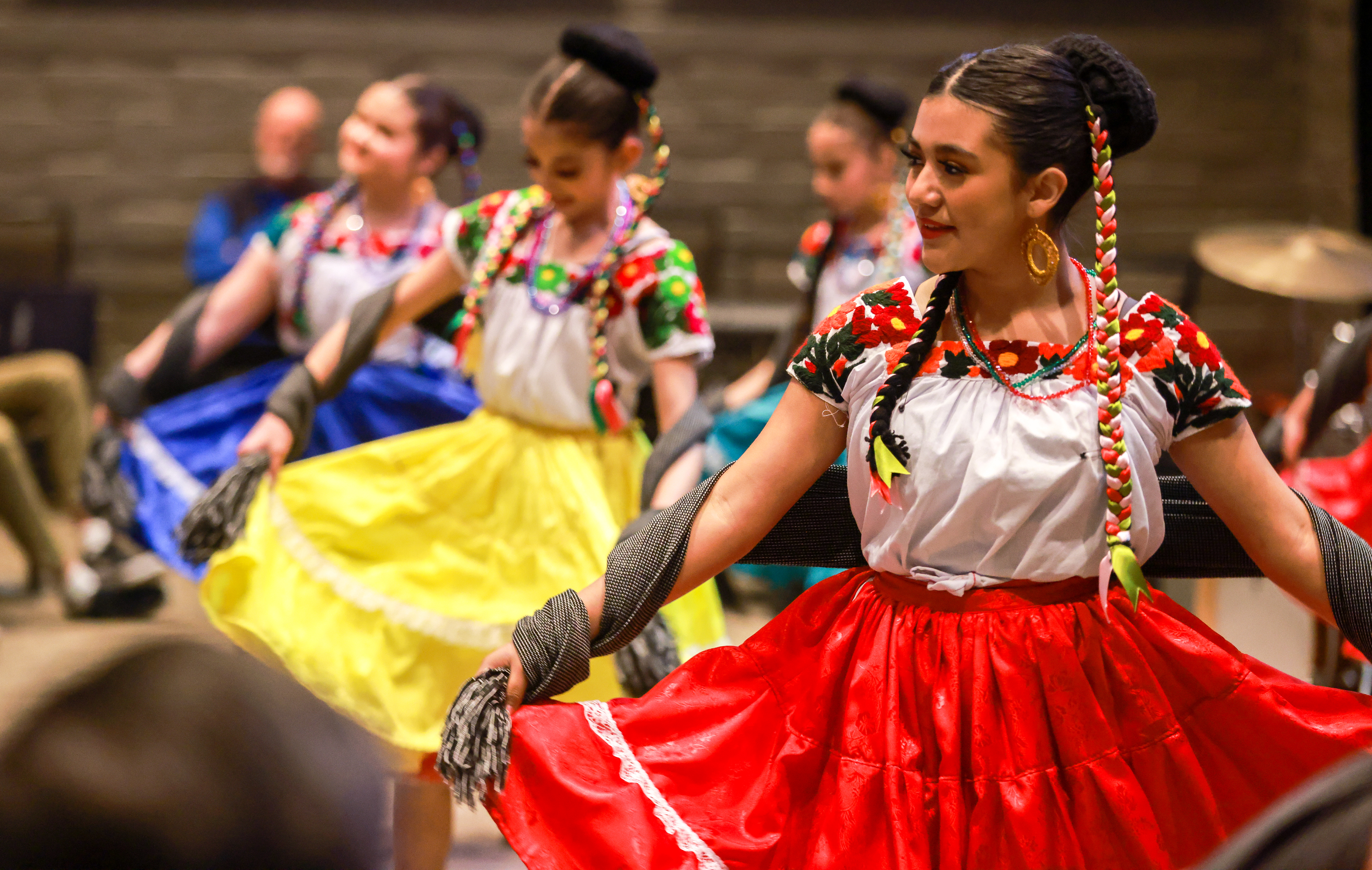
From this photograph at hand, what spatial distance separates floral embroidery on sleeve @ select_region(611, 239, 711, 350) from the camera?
2.31 meters

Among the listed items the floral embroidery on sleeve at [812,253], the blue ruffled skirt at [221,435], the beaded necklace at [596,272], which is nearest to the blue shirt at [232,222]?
the blue ruffled skirt at [221,435]

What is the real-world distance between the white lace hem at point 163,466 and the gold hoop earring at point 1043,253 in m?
2.39

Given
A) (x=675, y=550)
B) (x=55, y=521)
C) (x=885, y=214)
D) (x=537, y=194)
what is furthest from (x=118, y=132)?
(x=675, y=550)

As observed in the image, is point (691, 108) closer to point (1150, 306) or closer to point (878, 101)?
point (878, 101)

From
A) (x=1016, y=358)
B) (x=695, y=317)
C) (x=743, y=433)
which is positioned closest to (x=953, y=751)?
(x=1016, y=358)

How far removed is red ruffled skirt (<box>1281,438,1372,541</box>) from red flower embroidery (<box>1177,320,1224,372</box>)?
157 centimetres

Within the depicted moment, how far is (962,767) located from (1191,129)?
19.3 feet

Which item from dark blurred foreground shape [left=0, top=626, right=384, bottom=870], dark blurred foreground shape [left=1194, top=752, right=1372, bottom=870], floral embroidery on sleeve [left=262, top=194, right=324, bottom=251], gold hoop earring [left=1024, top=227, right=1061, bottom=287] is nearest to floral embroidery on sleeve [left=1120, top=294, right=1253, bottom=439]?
gold hoop earring [left=1024, top=227, right=1061, bottom=287]

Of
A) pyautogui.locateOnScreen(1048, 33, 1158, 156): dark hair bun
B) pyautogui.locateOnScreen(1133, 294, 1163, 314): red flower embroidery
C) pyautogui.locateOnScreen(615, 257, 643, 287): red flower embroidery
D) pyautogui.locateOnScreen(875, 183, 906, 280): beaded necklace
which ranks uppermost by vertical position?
pyautogui.locateOnScreen(1048, 33, 1158, 156): dark hair bun

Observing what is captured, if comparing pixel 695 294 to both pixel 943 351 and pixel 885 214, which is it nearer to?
pixel 943 351

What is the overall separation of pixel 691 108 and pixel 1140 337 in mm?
5349

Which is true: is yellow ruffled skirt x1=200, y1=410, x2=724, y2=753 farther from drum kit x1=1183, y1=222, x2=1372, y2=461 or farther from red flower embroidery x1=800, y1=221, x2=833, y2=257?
drum kit x1=1183, y1=222, x2=1372, y2=461

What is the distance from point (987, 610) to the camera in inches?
56.7

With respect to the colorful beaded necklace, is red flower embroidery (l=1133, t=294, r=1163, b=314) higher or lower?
higher
